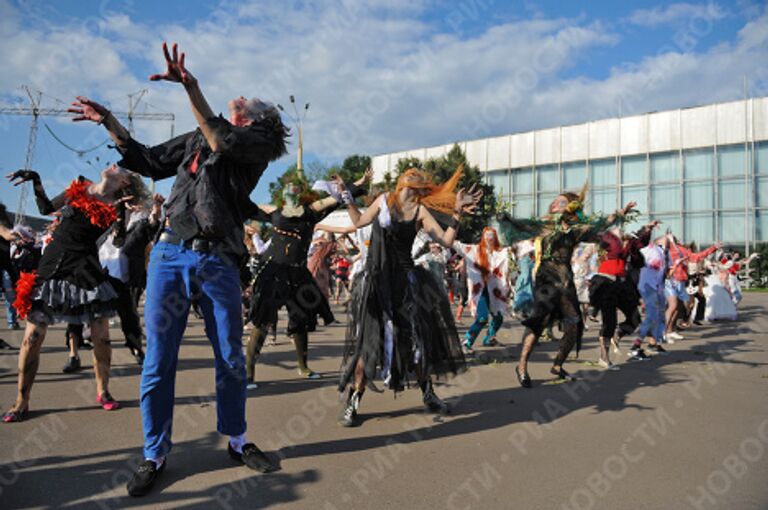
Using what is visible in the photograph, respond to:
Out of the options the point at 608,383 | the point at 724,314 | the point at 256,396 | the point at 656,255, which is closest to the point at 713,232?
the point at 724,314

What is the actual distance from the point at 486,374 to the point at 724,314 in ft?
36.8

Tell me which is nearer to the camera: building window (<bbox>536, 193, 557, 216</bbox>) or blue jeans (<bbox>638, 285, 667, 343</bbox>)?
blue jeans (<bbox>638, 285, 667, 343</bbox>)

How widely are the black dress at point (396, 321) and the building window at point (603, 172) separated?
131ft

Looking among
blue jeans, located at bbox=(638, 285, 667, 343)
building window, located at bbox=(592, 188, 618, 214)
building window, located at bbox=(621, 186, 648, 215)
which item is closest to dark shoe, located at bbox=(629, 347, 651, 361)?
blue jeans, located at bbox=(638, 285, 667, 343)

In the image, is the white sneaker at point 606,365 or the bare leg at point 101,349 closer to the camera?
the bare leg at point 101,349

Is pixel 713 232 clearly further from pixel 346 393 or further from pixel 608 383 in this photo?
pixel 346 393

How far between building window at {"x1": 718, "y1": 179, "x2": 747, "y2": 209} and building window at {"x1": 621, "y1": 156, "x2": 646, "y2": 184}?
5021mm

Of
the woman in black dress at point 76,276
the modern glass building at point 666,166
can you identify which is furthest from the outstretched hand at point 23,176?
the modern glass building at point 666,166

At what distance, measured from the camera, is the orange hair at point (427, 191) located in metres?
4.80

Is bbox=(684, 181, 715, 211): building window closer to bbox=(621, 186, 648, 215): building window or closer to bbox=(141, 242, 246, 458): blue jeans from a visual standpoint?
bbox=(621, 186, 648, 215): building window

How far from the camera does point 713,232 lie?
37688 mm

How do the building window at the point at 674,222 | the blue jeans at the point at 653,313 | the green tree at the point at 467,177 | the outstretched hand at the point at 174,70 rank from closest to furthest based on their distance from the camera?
the outstretched hand at the point at 174,70
the blue jeans at the point at 653,313
the green tree at the point at 467,177
the building window at the point at 674,222

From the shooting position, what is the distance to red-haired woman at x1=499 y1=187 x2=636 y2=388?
618cm

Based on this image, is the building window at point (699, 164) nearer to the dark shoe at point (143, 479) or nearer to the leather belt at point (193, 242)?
the leather belt at point (193, 242)
